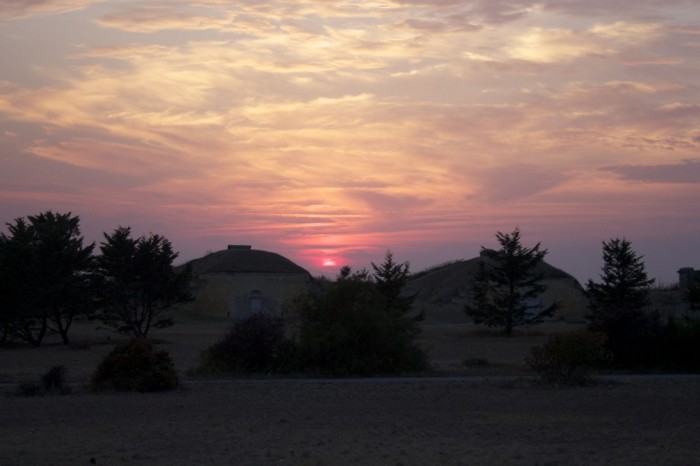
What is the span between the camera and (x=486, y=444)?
49.3ft

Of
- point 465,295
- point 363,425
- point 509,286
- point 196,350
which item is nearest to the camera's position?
point 363,425

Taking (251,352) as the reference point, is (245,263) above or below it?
above

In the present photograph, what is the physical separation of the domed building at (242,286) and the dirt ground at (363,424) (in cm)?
5008

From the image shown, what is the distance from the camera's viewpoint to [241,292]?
7869 cm

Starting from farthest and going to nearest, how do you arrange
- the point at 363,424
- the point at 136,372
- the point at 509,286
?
the point at 509,286
the point at 136,372
the point at 363,424

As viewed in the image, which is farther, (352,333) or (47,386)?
(352,333)

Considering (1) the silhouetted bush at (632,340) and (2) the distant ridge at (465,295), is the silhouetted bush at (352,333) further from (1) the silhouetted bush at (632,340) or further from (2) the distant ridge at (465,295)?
(2) the distant ridge at (465,295)

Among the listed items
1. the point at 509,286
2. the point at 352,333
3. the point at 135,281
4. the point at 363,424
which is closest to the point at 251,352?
the point at 352,333

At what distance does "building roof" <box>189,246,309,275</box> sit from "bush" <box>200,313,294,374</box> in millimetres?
48674

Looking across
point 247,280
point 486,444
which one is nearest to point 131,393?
point 486,444

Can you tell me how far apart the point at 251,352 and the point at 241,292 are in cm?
5041

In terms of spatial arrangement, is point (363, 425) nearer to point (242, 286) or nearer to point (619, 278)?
point (619, 278)

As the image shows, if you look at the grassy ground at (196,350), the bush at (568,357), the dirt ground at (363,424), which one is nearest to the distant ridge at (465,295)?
the grassy ground at (196,350)

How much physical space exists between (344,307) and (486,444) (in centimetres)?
1466
